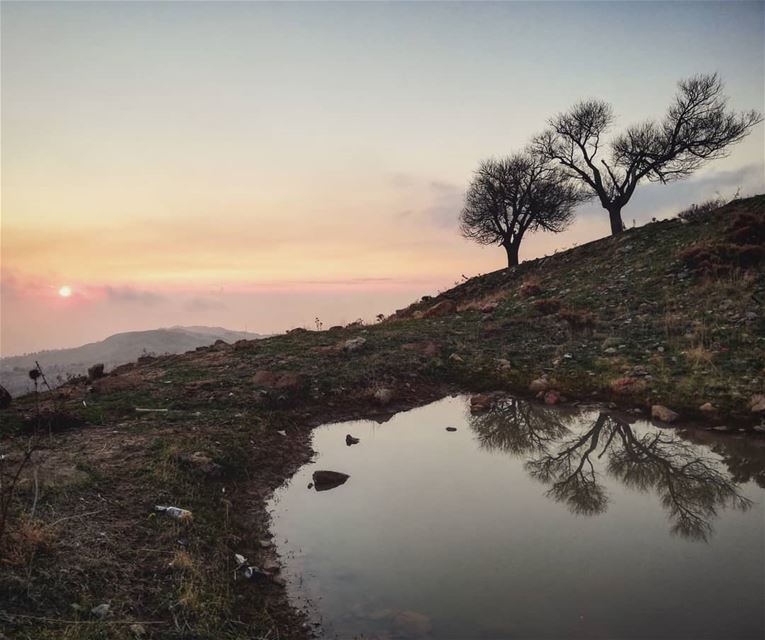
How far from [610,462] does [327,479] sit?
13.9ft

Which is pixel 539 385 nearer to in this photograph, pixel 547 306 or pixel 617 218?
pixel 547 306

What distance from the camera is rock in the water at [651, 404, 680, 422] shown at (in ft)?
28.0

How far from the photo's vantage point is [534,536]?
17.4 ft

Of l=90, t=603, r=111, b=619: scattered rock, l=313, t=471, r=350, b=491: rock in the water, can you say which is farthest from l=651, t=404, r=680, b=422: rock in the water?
l=90, t=603, r=111, b=619: scattered rock

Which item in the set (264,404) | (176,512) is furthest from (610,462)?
(264,404)

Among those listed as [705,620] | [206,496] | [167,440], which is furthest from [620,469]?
[167,440]

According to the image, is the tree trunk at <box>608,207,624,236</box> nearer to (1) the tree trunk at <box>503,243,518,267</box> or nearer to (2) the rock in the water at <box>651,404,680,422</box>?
(1) the tree trunk at <box>503,243,518,267</box>

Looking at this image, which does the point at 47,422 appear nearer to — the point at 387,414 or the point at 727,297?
the point at 387,414

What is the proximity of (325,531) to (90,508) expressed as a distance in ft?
8.64

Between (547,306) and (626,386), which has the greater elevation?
(547,306)

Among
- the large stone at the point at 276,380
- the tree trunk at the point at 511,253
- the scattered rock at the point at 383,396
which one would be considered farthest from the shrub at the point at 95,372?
the tree trunk at the point at 511,253

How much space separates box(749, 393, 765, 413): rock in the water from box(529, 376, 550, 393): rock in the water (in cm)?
358

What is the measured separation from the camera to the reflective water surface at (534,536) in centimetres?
409

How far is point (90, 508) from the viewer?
5.33 meters
